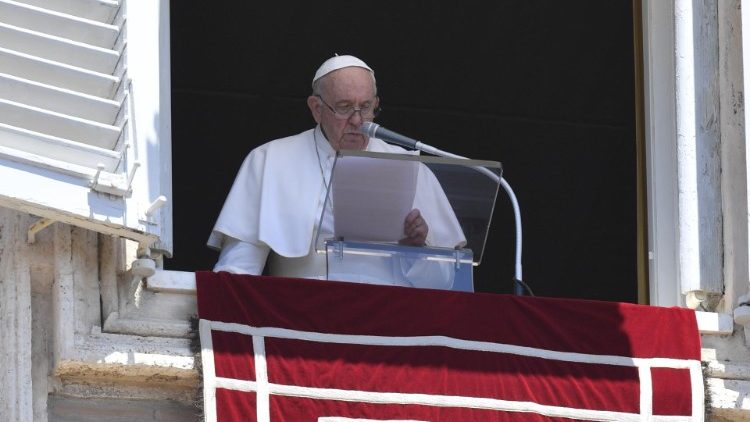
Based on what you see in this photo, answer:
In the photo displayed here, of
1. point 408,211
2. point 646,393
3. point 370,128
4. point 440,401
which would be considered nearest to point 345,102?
point 370,128

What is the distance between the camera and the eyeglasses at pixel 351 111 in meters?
7.82

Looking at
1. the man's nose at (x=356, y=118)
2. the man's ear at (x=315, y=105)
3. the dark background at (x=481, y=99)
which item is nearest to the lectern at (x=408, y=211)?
the man's nose at (x=356, y=118)

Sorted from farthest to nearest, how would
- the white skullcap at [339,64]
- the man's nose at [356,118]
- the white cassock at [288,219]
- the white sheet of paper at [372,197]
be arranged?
the white skullcap at [339,64] → the man's nose at [356,118] → the white cassock at [288,219] → the white sheet of paper at [372,197]

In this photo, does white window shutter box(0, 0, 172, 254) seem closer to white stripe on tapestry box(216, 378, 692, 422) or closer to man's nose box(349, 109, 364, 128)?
white stripe on tapestry box(216, 378, 692, 422)

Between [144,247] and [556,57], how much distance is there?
3.76m

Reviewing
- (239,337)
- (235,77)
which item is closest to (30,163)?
(239,337)

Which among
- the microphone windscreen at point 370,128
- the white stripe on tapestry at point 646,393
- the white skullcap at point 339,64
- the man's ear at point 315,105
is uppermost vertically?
the white skullcap at point 339,64

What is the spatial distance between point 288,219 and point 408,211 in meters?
0.75

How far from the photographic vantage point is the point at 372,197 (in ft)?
22.7

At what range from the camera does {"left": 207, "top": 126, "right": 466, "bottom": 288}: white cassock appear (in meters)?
7.26

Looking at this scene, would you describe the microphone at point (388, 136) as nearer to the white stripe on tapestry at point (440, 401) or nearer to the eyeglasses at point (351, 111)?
the eyeglasses at point (351, 111)

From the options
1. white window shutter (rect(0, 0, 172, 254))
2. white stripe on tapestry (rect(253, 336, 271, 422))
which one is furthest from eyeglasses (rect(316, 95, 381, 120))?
white stripe on tapestry (rect(253, 336, 271, 422))

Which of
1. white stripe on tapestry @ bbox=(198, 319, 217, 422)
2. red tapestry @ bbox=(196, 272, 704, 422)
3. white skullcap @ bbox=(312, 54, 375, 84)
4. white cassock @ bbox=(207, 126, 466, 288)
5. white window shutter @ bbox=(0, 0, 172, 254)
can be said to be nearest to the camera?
white window shutter @ bbox=(0, 0, 172, 254)

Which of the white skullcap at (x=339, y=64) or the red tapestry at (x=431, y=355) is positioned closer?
the red tapestry at (x=431, y=355)
